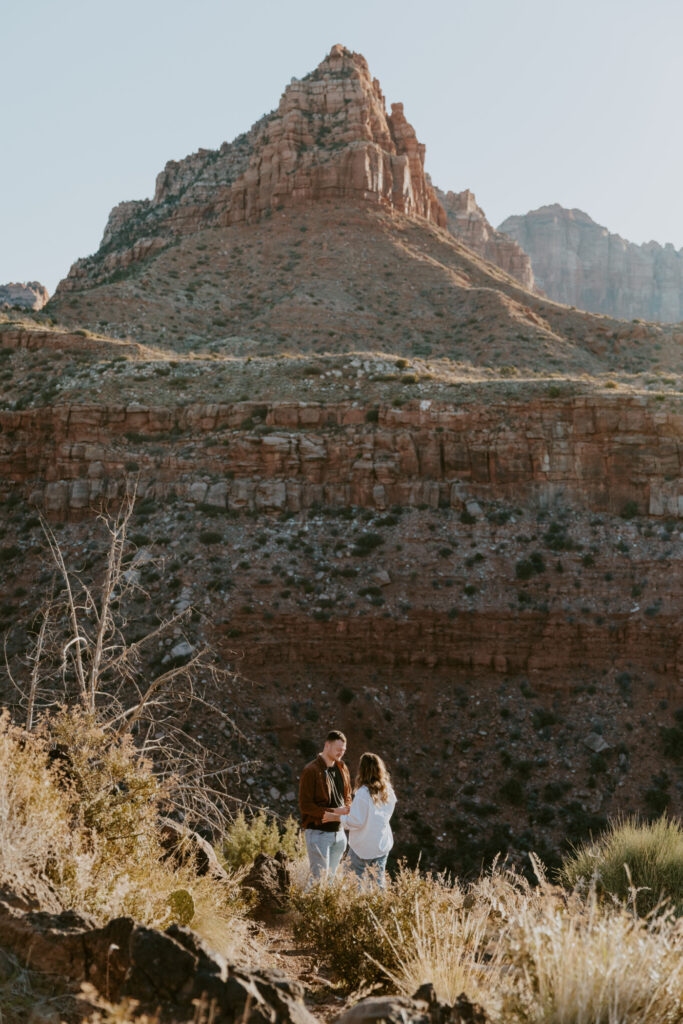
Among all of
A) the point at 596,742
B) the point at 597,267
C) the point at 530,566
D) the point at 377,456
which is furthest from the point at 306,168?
the point at 597,267

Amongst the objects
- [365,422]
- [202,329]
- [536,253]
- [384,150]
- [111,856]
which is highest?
[536,253]

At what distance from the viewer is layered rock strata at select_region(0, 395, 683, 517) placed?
89.9 ft

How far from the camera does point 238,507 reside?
26891mm

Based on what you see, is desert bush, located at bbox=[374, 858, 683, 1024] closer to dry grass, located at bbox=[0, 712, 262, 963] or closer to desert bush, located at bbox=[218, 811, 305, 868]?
dry grass, located at bbox=[0, 712, 262, 963]

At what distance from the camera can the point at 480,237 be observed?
106688 millimetres

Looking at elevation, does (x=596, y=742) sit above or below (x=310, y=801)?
below

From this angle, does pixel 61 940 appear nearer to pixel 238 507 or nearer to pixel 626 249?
pixel 238 507

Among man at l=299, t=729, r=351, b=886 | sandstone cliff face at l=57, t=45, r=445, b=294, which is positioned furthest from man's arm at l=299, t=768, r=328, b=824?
sandstone cliff face at l=57, t=45, r=445, b=294

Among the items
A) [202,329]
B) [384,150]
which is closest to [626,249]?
[384,150]

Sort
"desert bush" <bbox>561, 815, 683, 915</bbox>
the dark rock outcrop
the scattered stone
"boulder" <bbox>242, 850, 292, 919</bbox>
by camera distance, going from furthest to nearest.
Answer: the scattered stone < "desert bush" <bbox>561, 815, 683, 915</bbox> < "boulder" <bbox>242, 850, 292, 919</bbox> < the dark rock outcrop

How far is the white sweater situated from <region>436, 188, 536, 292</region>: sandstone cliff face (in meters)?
105

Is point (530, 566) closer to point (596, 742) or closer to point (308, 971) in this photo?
point (596, 742)

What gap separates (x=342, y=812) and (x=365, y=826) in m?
0.32

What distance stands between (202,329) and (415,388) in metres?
23.8
